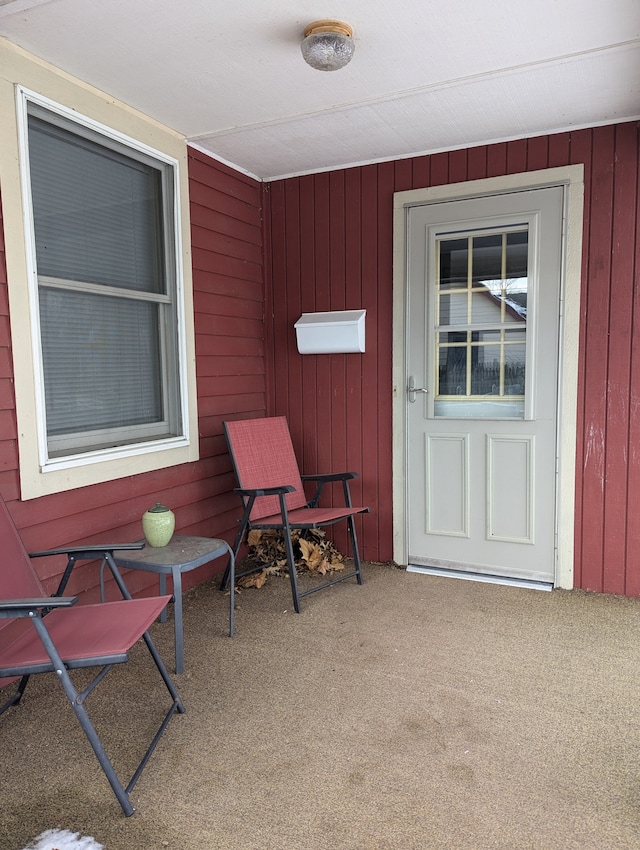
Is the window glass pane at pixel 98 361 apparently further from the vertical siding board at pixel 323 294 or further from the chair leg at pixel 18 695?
the vertical siding board at pixel 323 294

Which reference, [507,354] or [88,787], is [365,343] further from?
[88,787]

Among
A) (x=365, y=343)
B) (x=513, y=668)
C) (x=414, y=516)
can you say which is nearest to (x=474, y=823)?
(x=513, y=668)

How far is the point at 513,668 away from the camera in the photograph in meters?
2.57

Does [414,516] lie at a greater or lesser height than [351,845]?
greater

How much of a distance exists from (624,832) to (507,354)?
2418 millimetres

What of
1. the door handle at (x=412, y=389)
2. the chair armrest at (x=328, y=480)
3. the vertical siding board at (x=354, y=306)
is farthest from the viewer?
the vertical siding board at (x=354, y=306)

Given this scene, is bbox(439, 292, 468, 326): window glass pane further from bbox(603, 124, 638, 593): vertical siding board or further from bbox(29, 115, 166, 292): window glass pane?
bbox(29, 115, 166, 292): window glass pane

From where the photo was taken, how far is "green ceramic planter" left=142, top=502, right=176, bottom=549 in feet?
9.19

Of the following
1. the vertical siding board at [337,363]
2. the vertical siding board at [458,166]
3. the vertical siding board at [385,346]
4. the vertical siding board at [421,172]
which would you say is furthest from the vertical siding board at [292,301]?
→ the vertical siding board at [458,166]

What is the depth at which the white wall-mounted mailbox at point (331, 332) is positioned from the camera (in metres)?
3.79

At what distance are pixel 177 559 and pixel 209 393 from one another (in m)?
1.27

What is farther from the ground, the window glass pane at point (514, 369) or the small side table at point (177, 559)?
→ the window glass pane at point (514, 369)

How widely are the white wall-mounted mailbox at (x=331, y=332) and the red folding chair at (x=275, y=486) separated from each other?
531 mm

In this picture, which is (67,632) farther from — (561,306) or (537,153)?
(537,153)
